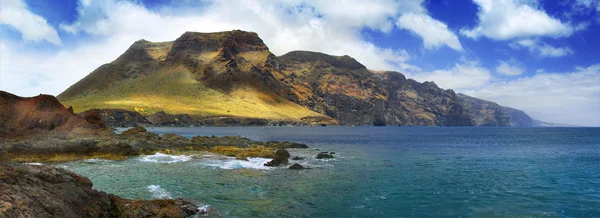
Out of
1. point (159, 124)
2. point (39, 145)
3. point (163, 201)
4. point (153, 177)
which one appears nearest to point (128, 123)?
point (159, 124)

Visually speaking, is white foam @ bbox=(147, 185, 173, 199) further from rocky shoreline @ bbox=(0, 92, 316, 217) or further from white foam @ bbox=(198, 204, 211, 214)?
rocky shoreline @ bbox=(0, 92, 316, 217)

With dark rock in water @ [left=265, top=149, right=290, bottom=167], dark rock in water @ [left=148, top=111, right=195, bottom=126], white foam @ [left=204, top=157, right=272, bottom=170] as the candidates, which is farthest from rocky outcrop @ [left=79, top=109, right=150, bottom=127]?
dark rock in water @ [left=265, top=149, right=290, bottom=167]

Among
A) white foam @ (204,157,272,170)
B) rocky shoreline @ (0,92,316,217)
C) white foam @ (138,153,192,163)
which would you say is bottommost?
white foam @ (204,157,272,170)

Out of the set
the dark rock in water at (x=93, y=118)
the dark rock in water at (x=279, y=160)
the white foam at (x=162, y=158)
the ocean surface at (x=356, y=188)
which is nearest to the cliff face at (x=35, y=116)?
the dark rock in water at (x=93, y=118)

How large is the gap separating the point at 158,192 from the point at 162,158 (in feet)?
65.0

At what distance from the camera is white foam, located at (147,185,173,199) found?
2159cm

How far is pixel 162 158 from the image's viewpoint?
41.5 metres

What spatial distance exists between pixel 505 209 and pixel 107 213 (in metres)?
19.4

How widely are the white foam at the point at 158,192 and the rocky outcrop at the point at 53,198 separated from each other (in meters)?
6.48

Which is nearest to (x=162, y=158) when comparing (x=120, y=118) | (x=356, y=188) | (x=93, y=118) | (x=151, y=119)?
(x=356, y=188)

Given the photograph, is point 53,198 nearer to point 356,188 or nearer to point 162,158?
point 356,188

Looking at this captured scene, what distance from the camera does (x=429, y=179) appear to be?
31.2 meters

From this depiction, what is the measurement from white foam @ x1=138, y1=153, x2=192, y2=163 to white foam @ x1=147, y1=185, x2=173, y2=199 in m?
15.1

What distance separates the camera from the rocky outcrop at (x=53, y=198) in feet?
29.8
